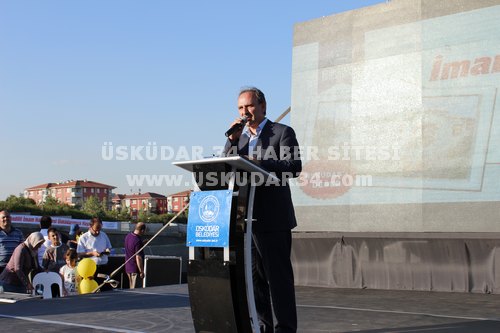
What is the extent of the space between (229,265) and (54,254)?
585cm

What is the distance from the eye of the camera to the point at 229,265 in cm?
279

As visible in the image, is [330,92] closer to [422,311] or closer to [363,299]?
[363,299]

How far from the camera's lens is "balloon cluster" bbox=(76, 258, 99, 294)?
8.07m

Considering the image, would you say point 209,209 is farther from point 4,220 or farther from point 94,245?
point 94,245

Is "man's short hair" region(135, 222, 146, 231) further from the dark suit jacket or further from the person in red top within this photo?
the dark suit jacket

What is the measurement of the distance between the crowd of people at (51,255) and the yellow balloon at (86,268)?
120 millimetres

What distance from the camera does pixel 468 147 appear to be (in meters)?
7.24

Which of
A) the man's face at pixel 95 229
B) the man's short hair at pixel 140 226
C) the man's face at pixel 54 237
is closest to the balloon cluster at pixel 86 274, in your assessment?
the man's face at pixel 54 237

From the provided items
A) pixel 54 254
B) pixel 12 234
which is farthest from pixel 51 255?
pixel 12 234

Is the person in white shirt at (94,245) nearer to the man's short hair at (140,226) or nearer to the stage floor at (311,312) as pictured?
the man's short hair at (140,226)

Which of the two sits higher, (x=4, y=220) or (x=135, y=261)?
(x=4, y=220)

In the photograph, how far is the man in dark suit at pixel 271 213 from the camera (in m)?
3.08

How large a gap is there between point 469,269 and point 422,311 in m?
1.85

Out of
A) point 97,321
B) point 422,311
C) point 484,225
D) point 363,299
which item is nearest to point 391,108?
point 484,225
